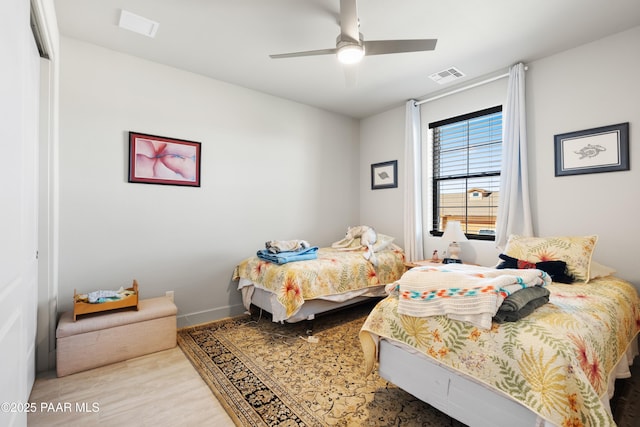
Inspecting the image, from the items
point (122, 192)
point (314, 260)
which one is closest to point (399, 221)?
point (314, 260)

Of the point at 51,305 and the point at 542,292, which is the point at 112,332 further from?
the point at 542,292

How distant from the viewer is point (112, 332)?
7.82ft

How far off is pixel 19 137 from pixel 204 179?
7.01ft

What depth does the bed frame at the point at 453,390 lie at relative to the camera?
1323mm

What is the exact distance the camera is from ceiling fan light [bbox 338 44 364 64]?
2.15 metres

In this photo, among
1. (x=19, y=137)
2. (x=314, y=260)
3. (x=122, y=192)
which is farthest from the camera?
(x=314, y=260)

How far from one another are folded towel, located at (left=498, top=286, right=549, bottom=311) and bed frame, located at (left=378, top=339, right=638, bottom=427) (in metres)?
0.39

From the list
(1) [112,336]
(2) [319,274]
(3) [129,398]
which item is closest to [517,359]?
(2) [319,274]

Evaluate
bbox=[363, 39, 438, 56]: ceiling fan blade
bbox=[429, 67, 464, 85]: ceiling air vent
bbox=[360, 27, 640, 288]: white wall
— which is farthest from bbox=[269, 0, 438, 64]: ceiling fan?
bbox=[360, 27, 640, 288]: white wall

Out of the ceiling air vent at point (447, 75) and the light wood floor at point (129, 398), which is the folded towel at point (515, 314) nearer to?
the light wood floor at point (129, 398)

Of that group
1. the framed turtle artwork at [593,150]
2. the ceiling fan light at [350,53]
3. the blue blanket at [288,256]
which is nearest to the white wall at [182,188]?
the blue blanket at [288,256]

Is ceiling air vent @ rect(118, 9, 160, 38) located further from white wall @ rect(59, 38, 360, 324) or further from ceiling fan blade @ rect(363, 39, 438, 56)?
ceiling fan blade @ rect(363, 39, 438, 56)

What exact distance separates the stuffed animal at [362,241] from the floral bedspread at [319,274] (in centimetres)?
7

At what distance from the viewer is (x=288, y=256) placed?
9.87ft
